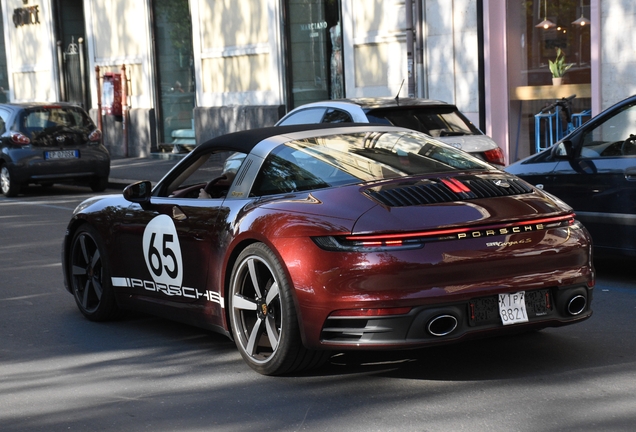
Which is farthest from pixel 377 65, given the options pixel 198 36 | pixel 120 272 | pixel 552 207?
pixel 552 207

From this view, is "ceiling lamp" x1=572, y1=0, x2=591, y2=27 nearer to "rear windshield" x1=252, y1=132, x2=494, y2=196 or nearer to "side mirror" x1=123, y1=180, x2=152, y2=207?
"rear windshield" x1=252, y1=132, x2=494, y2=196

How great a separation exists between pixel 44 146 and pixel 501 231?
14154mm

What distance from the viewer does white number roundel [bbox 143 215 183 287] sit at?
21.4 feet

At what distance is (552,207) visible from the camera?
18.4 feet

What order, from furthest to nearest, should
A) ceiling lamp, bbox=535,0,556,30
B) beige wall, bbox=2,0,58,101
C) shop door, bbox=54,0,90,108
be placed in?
beige wall, bbox=2,0,58,101
shop door, bbox=54,0,90,108
ceiling lamp, bbox=535,0,556,30

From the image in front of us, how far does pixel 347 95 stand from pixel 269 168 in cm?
1407

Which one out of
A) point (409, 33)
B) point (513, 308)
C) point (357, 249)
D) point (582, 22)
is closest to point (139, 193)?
point (357, 249)

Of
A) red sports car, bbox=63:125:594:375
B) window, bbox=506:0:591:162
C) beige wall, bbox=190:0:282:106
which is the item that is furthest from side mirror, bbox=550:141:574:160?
beige wall, bbox=190:0:282:106

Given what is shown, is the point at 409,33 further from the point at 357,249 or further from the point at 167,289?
the point at 357,249

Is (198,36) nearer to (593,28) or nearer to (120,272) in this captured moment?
(593,28)

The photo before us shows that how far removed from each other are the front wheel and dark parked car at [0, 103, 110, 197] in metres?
13.0

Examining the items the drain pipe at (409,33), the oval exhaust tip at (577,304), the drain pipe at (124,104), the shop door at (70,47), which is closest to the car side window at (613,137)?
the oval exhaust tip at (577,304)

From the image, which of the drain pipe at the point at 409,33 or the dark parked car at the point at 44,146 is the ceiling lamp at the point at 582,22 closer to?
the drain pipe at the point at 409,33

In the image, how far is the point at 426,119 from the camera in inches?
455
